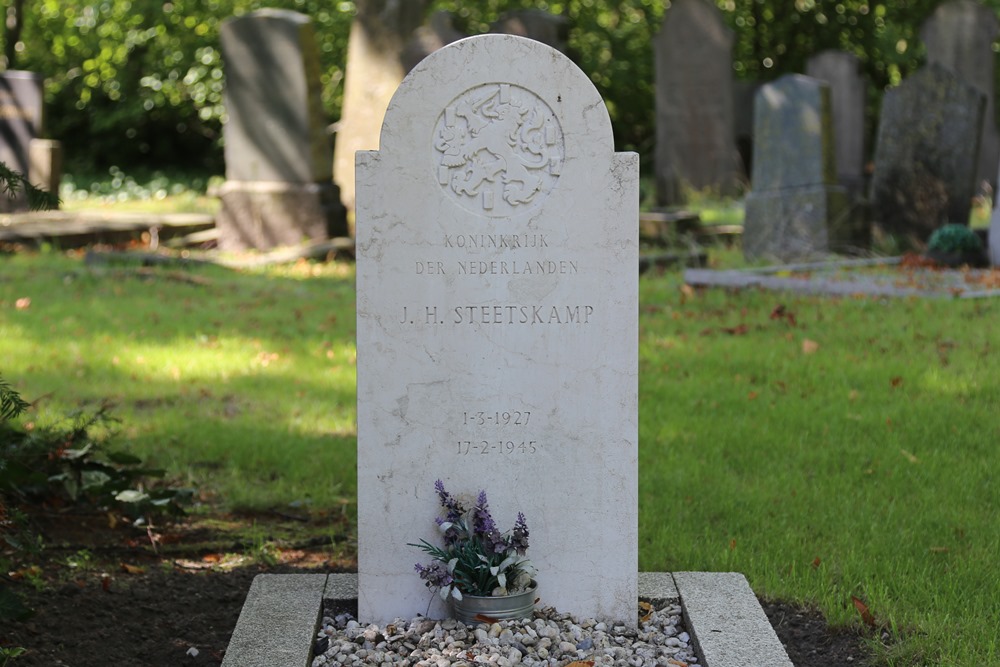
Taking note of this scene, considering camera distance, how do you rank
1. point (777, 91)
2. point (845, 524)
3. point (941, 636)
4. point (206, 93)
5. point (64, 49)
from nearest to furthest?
point (941, 636) < point (845, 524) < point (777, 91) < point (206, 93) < point (64, 49)

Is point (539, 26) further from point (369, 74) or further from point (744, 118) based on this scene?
point (744, 118)

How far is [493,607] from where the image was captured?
3.50 meters

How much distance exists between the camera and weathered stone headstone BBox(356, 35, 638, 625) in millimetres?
3461

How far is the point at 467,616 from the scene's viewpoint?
354cm

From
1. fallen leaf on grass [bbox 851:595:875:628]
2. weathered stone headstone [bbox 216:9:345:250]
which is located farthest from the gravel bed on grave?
weathered stone headstone [bbox 216:9:345:250]

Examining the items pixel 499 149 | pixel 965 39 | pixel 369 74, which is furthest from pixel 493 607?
pixel 965 39

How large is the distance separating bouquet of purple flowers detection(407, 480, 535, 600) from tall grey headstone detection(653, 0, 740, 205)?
13.3m

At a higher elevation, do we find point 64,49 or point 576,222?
point 64,49

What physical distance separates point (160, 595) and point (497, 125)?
2035 mm

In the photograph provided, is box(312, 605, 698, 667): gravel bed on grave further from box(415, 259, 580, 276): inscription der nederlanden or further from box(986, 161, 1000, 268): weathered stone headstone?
box(986, 161, 1000, 268): weathered stone headstone

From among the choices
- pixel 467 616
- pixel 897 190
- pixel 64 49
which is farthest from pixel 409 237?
pixel 64 49

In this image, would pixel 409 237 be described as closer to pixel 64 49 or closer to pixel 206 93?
pixel 206 93

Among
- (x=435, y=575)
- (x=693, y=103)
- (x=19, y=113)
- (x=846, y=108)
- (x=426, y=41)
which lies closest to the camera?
(x=435, y=575)

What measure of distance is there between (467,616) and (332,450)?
216 cm
